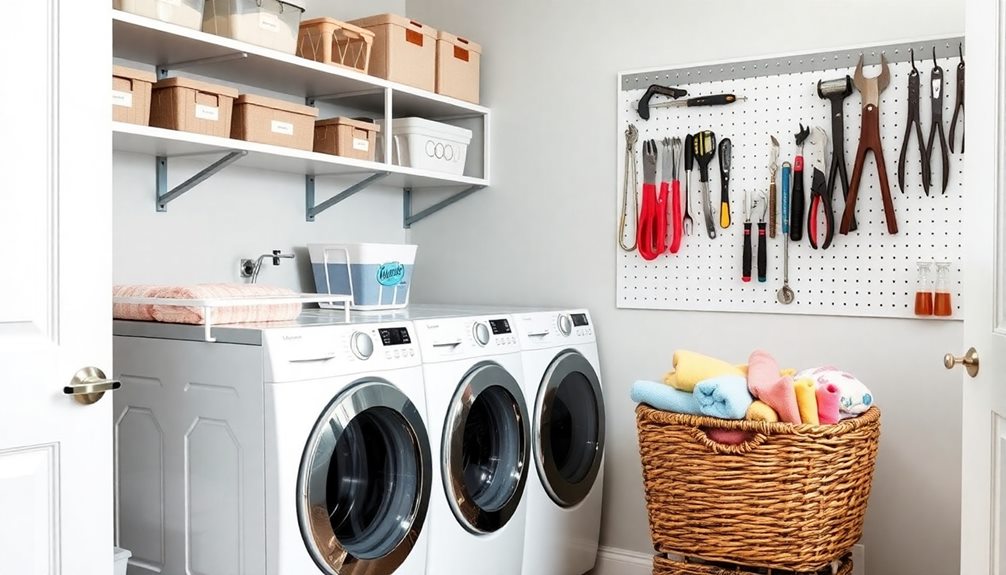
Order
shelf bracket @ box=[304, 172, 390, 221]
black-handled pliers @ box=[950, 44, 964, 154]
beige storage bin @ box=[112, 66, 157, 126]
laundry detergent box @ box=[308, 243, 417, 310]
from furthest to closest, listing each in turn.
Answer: shelf bracket @ box=[304, 172, 390, 221]
laundry detergent box @ box=[308, 243, 417, 310]
black-handled pliers @ box=[950, 44, 964, 154]
beige storage bin @ box=[112, 66, 157, 126]

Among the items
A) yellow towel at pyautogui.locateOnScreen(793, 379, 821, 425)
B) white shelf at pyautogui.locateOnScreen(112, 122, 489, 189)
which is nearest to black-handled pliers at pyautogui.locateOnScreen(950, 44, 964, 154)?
yellow towel at pyautogui.locateOnScreen(793, 379, 821, 425)

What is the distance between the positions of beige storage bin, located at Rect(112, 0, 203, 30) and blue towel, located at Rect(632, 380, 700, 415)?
149 cm

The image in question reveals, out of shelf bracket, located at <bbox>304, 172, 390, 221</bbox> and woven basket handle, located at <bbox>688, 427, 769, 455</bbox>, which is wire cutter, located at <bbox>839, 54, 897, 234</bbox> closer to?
woven basket handle, located at <bbox>688, 427, 769, 455</bbox>

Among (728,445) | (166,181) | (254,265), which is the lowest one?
(728,445)

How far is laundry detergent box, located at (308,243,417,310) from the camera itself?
2873 millimetres

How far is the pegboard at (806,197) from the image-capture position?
106 inches

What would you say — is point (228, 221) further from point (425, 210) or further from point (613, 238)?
point (613, 238)

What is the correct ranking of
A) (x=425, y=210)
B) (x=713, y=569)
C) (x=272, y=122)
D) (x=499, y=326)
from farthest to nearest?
1. (x=425, y=210)
2. (x=499, y=326)
3. (x=272, y=122)
4. (x=713, y=569)

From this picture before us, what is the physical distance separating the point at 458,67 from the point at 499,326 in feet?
3.48

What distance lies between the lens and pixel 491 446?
2.74m

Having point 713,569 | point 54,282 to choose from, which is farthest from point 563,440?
point 54,282

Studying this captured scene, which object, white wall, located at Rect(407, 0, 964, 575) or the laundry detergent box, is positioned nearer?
white wall, located at Rect(407, 0, 964, 575)

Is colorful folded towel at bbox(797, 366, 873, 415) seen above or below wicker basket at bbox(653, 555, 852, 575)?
above

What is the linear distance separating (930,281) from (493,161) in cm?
155
